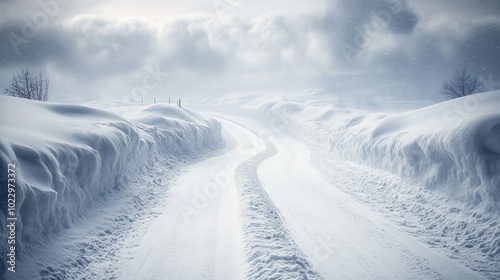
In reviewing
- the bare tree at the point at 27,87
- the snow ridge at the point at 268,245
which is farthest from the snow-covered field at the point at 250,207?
the bare tree at the point at 27,87

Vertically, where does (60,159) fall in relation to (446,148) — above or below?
below

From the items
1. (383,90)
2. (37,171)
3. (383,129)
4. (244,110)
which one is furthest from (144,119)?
(383,90)

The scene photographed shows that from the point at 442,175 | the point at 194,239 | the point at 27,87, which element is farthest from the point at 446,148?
the point at 27,87

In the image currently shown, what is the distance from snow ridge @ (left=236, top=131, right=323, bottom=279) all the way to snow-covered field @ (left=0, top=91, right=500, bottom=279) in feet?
0.16

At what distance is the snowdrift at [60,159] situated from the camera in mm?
7172

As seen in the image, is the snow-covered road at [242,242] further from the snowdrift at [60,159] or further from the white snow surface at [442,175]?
the white snow surface at [442,175]

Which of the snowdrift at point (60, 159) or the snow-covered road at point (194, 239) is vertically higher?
the snowdrift at point (60, 159)

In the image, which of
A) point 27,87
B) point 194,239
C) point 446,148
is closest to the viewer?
point 194,239

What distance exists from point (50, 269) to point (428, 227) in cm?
1321

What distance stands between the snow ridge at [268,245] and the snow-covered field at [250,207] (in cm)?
5

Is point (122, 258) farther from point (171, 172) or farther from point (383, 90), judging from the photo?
point (383, 90)

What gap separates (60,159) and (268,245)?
820 cm

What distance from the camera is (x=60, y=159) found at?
9.60m

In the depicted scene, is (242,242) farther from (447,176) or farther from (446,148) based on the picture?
(446,148)
